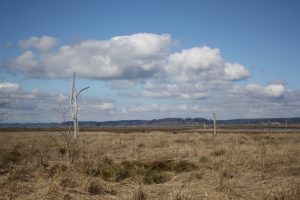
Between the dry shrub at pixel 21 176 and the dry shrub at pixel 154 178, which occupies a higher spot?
the dry shrub at pixel 21 176

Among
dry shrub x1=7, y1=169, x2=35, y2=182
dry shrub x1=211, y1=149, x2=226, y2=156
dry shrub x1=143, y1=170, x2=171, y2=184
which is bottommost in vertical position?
dry shrub x1=143, y1=170, x2=171, y2=184

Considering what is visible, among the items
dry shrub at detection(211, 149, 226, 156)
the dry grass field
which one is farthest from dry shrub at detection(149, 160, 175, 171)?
dry shrub at detection(211, 149, 226, 156)

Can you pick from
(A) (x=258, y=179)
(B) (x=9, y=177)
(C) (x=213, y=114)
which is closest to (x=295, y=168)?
(A) (x=258, y=179)

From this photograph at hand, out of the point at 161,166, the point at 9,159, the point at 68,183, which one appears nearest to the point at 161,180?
the point at 161,166

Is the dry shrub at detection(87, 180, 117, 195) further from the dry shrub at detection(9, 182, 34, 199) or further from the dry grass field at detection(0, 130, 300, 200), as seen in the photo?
the dry shrub at detection(9, 182, 34, 199)

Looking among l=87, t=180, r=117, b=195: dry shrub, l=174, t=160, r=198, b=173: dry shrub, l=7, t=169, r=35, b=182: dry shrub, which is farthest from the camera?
l=174, t=160, r=198, b=173: dry shrub

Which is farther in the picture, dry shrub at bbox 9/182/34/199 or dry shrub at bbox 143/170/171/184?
dry shrub at bbox 143/170/171/184

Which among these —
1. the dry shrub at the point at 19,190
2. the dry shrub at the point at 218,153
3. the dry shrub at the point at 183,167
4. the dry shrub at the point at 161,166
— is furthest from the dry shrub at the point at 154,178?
the dry shrub at the point at 218,153

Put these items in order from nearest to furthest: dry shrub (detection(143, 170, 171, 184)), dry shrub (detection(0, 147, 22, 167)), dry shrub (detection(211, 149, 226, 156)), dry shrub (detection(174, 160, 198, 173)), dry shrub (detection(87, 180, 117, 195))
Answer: dry shrub (detection(87, 180, 117, 195)), dry shrub (detection(143, 170, 171, 184)), dry shrub (detection(174, 160, 198, 173)), dry shrub (detection(0, 147, 22, 167)), dry shrub (detection(211, 149, 226, 156))

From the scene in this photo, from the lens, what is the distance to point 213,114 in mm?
32844

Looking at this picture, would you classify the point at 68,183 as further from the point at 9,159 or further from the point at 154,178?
the point at 9,159

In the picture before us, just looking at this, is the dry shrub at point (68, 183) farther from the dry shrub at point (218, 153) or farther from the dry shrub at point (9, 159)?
the dry shrub at point (218, 153)

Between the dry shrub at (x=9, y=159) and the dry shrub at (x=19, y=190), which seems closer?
the dry shrub at (x=19, y=190)

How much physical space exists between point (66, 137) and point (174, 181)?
4.79m
